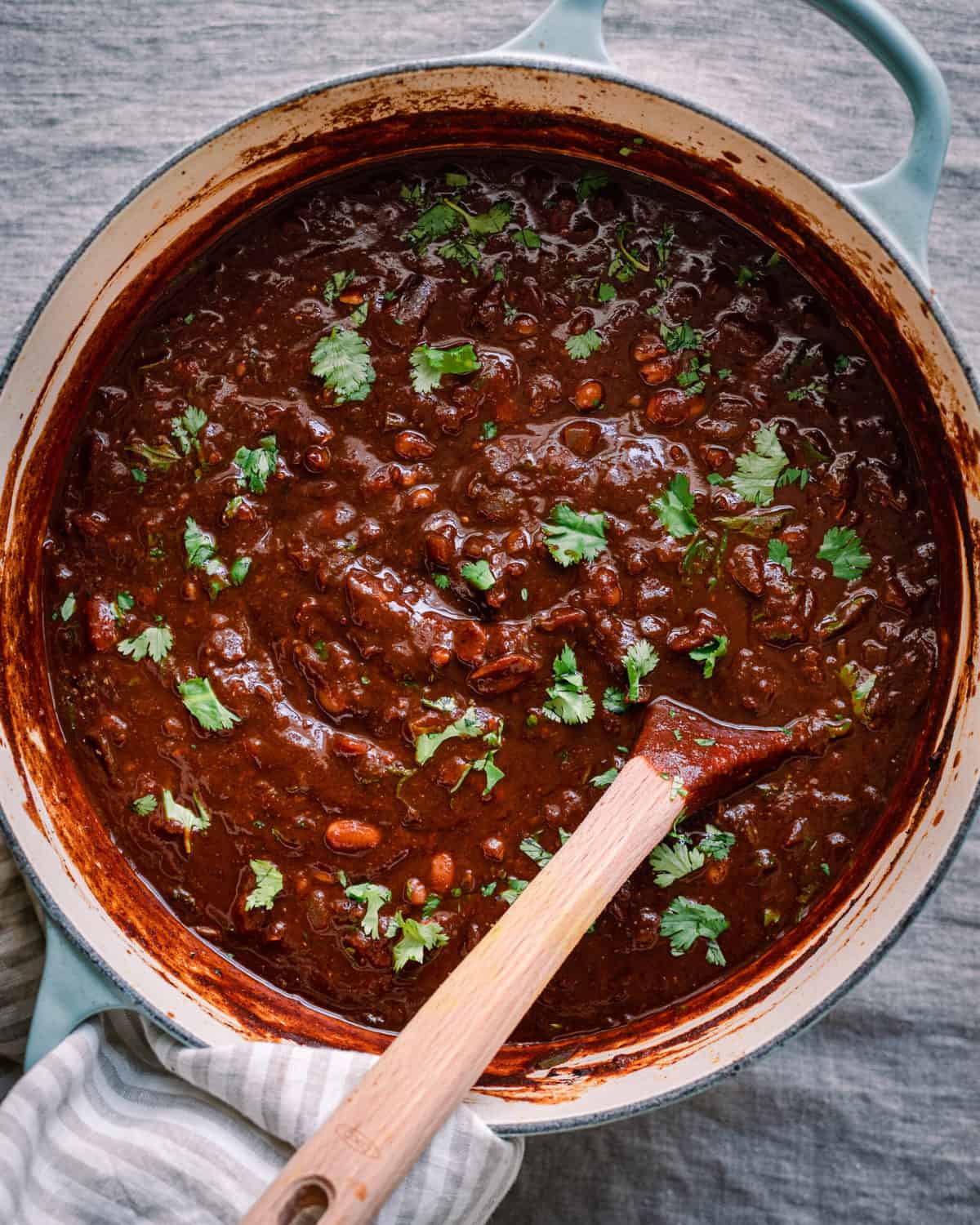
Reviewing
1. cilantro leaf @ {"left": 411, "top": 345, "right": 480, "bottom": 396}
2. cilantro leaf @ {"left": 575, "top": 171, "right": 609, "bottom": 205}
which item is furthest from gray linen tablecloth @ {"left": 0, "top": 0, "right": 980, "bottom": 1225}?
cilantro leaf @ {"left": 411, "top": 345, "right": 480, "bottom": 396}

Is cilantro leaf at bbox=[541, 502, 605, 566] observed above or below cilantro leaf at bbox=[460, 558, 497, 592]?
above

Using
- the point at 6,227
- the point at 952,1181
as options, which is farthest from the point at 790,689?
the point at 6,227

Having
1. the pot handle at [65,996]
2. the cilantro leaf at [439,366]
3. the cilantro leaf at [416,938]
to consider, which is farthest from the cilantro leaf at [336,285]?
the pot handle at [65,996]

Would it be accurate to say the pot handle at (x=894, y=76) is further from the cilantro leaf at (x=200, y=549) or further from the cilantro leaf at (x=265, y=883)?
the cilantro leaf at (x=265, y=883)

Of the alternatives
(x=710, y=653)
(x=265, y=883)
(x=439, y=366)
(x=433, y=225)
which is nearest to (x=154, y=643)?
(x=265, y=883)

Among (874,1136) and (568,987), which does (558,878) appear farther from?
(874,1136)

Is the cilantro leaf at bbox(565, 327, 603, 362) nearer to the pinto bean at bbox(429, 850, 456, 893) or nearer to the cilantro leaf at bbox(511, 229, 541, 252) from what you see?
the cilantro leaf at bbox(511, 229, 541, 252)
